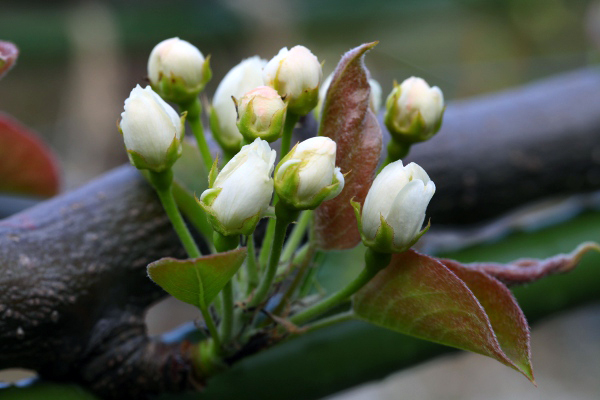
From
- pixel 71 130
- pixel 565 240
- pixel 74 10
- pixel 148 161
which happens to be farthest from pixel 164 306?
pixel 148 161

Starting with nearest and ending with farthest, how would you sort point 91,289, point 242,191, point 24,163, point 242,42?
point 242,191 → point 91,289 → point 24,163 → point 242,42

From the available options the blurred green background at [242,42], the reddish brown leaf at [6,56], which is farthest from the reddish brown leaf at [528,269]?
the blurred green background at [242,42]

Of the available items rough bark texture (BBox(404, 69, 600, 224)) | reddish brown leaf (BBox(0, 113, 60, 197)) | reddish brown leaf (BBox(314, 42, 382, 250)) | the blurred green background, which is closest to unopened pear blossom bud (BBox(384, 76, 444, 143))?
reddish brown leaf (BBox(314, 42, 382, 250))

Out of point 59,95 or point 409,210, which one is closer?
point 409,210

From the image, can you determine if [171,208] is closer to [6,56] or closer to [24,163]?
[6,56]

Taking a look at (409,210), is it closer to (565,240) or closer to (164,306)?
(565,240)

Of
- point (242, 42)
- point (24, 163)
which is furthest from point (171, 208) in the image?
point (242, 42)
